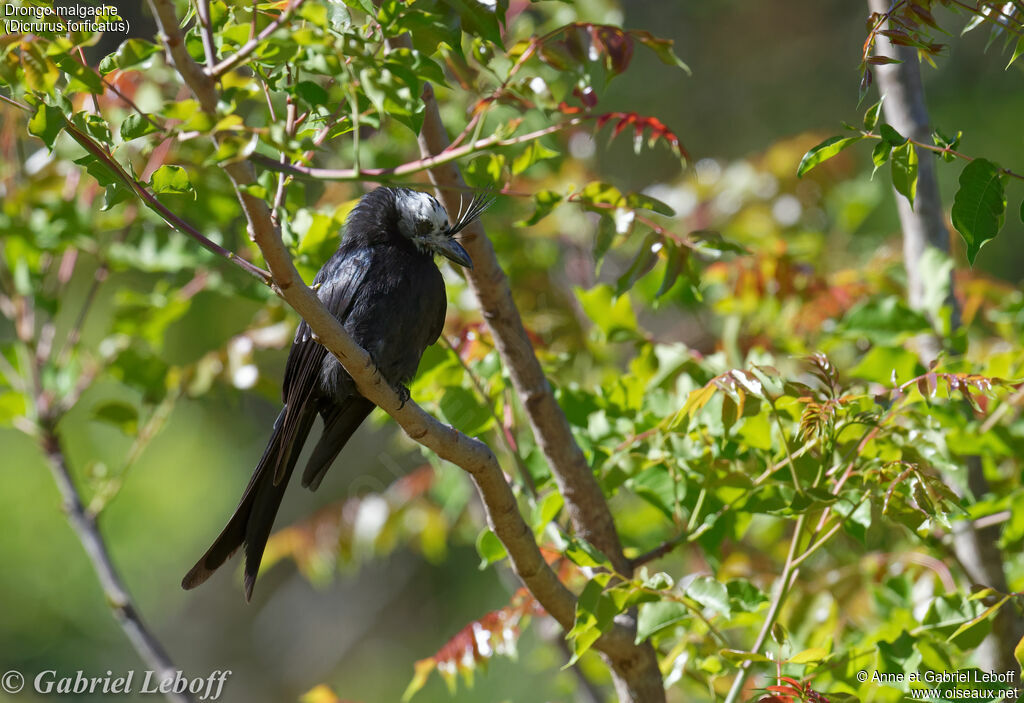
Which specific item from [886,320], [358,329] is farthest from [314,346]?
[886,320]

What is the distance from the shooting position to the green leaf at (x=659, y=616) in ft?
5.79

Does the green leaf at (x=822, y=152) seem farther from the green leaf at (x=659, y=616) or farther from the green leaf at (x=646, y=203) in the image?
the green leaf at (x=659, y=616)

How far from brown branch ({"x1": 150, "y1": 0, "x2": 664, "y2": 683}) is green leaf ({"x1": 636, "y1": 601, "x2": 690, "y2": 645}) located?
0.25m

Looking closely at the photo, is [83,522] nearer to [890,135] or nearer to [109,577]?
[109,577]

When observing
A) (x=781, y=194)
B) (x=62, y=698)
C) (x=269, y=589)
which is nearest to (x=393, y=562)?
(x=269, y=589)

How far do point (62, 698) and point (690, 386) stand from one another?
6.26 m

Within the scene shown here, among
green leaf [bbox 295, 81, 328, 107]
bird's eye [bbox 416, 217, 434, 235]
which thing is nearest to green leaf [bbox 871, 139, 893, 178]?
green leaf [bbox 295, 81, 328, 107]

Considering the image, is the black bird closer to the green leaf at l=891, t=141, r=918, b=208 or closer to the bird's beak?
the bird's beak

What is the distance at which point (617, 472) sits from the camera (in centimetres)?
221

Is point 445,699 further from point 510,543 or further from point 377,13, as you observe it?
point 377,13

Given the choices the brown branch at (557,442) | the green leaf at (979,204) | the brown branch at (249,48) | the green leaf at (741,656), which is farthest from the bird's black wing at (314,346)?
the green leaf at (979,204)

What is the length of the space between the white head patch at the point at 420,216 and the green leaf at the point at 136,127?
1200mm

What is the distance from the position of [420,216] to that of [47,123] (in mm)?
1425

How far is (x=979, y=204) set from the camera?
62.1 inches
